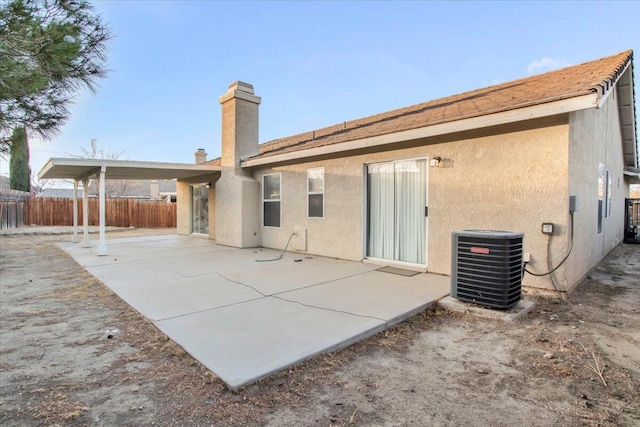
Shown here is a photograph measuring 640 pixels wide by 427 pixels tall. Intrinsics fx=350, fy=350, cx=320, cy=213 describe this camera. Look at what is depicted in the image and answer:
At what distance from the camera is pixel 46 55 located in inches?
177

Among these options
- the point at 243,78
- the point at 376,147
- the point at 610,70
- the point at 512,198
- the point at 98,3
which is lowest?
the point at 512,198

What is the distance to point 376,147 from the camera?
7355mm

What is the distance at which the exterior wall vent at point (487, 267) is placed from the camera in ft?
13.8

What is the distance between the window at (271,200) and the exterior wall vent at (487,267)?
21.1 ft

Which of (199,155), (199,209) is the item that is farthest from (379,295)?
(199,155)

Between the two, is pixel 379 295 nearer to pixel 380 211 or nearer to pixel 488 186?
pixel 488 186

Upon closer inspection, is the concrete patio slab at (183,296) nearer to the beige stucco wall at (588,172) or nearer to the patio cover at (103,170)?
the patio cover at (103,170)

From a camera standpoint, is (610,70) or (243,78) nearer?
(610,70)

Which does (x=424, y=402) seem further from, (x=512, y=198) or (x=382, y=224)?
(x=382, y=224)

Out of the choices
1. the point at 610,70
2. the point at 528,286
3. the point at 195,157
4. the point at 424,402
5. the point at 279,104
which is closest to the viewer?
the point at 424,402

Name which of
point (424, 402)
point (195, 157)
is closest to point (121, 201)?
point (195, 157)

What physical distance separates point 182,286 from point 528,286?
17.8 feet

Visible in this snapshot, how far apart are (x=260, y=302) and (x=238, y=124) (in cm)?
766

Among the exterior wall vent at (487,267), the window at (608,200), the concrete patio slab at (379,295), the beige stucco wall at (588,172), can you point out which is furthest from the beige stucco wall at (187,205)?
the window at (608,200)
